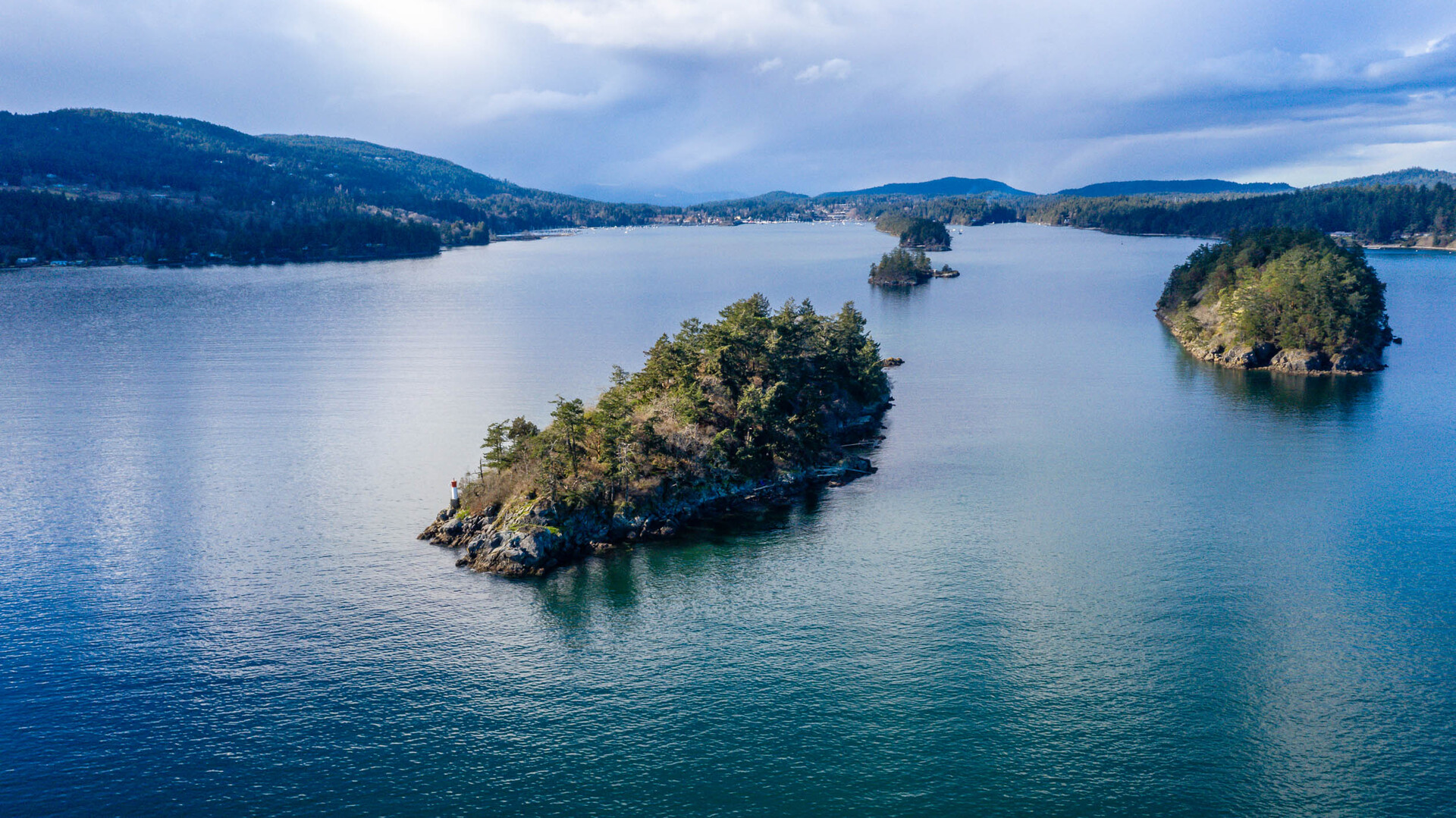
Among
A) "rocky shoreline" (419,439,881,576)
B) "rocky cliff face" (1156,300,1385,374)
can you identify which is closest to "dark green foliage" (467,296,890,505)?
"rocky shoreline" (419,439,881,576)

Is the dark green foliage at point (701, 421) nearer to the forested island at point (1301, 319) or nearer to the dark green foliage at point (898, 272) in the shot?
the forested island at point (1301, 319)

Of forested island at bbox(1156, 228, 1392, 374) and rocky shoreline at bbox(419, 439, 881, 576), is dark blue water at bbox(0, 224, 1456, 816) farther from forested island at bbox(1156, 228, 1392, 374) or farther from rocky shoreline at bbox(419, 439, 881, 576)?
forested island at bbox(1156, 228, 1392, 374)

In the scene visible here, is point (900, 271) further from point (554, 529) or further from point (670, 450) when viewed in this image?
point (554, 529)

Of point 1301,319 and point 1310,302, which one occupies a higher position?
point 1310,302

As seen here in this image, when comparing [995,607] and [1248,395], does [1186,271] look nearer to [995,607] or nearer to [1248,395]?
[1248,395]

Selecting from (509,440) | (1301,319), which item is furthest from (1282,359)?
(509,440)

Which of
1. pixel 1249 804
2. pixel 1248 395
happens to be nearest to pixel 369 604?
pixel 1249 804
